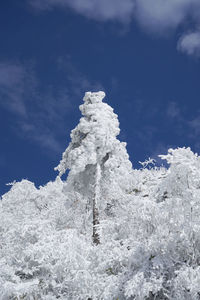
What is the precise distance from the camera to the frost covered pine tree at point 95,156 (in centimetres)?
1948

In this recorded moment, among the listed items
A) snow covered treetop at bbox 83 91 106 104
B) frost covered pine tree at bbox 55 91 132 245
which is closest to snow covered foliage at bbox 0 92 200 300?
frost covered pine tree at bbox 55 91 132 245

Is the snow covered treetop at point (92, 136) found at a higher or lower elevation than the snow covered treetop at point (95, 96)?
lower

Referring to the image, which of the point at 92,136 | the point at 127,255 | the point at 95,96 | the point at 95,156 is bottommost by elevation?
the point at 127,255

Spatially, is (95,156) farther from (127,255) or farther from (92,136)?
(127,255)

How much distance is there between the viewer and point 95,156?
768 inches

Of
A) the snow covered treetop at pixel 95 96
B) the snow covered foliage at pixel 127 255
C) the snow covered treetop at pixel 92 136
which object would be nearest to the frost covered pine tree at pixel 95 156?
the snow covered treetop at pixel 92 136

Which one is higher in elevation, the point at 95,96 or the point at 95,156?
the point at 95,96

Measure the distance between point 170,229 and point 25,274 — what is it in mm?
5980

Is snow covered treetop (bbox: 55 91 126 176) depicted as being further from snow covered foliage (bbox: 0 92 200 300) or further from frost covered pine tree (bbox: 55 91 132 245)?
snow covered foliage (bbox: 0 92 200 300)

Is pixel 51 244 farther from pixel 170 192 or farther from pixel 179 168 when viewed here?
pixel 179 168

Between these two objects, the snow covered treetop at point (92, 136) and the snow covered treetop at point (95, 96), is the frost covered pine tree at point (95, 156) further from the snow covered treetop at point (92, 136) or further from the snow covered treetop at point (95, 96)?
the snow covered treetop at point (95, 96)

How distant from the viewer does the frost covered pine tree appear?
19484 mm

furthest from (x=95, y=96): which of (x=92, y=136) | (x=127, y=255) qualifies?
(x=127, y=255)

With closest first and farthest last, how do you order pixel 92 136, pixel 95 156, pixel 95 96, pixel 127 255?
pixel 127 255, pixel 95 156, pixel 92 136, pixel 95 96
